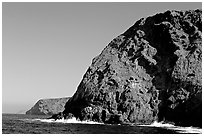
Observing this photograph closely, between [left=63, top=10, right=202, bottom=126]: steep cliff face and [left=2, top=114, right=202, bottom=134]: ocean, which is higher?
[left=63, top=10, right=202, bottom=126]: steep cliff face

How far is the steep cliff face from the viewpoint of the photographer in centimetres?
9594

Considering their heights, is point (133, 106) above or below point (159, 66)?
below

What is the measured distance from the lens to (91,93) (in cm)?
10450

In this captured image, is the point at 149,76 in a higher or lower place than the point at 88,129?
higher

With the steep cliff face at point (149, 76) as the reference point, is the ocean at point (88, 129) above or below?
below

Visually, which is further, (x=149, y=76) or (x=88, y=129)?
(x=149, y=76)

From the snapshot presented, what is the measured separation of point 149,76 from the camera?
111375 mm

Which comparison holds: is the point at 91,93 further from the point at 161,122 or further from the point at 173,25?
the point at 173,25

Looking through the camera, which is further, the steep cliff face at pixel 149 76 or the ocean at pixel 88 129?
the steep cliff face at pixel 149 76

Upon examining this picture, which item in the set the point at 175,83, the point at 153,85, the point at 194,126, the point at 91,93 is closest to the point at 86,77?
the point at 91,93

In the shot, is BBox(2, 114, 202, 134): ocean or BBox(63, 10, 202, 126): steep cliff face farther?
BBox(63, 10, 202, 126): steep cliff face

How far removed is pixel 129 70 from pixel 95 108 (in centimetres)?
1915

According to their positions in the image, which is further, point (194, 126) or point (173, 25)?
point (173, 25)

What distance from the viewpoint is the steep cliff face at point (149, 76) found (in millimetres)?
95938
